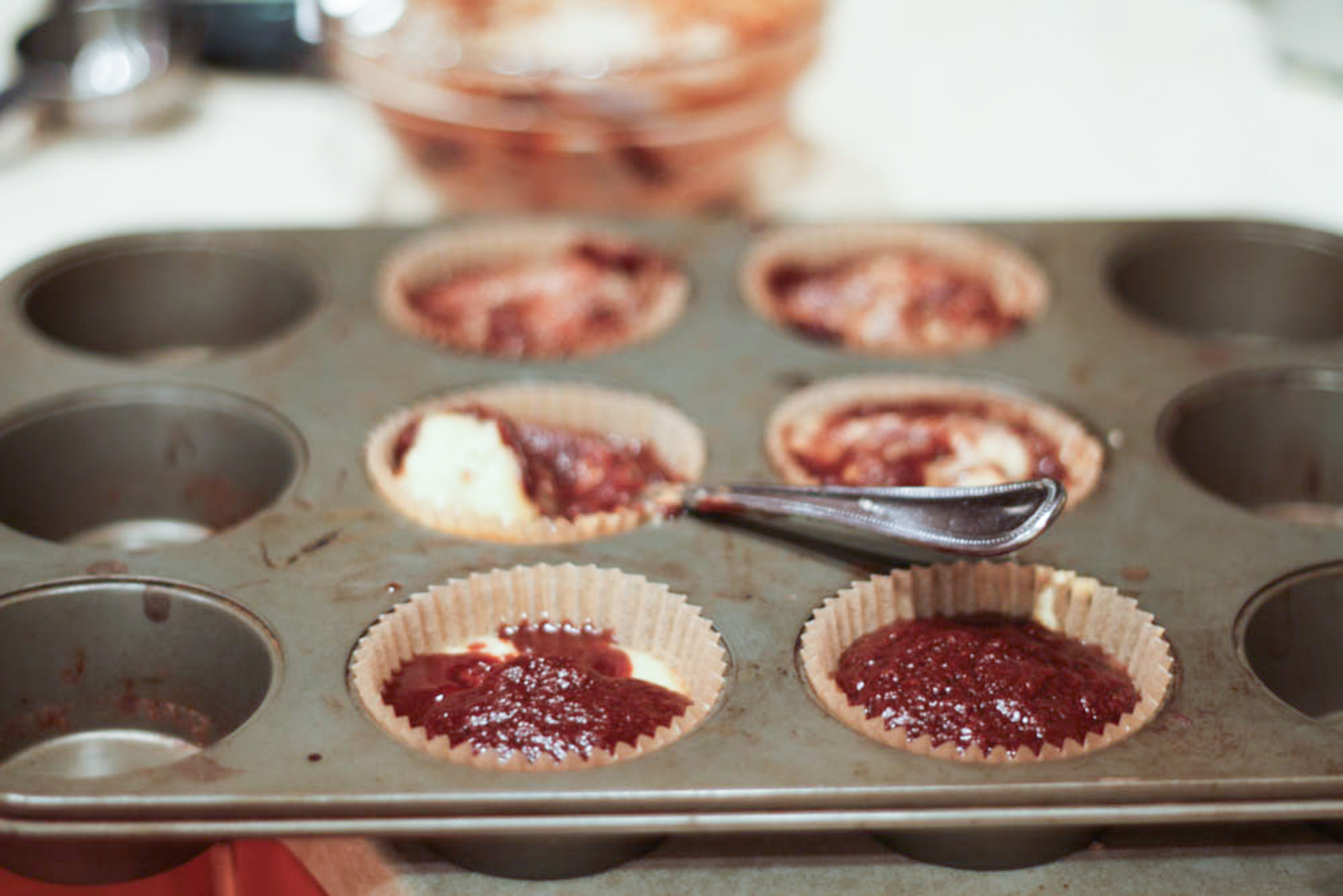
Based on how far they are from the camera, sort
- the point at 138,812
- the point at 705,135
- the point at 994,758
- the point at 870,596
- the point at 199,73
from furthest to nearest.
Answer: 1. the point at 199,73
2. the point at 705,135
3. the point at 870,596
4. the point at 994,758
5. the point at 138,812

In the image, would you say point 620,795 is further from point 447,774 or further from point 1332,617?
point 1332,617

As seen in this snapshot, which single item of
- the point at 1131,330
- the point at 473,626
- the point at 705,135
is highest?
the point at 705,135

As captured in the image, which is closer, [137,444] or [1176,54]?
[137,444]

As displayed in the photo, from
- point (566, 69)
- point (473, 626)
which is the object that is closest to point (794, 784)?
point (473, 626)

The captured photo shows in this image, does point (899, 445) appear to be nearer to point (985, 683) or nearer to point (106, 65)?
point (985, 683)

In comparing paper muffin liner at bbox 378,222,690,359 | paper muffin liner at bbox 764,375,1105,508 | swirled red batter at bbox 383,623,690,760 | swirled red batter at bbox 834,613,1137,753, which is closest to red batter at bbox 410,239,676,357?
paper muffin liner at bbox 378,222,690,359

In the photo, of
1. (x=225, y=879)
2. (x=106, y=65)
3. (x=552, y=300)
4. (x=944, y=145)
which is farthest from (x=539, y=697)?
(x=106, y=65)
